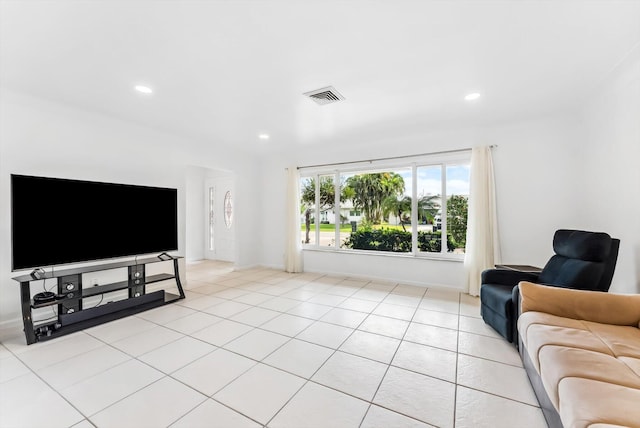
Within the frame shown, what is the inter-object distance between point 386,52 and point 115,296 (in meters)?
4.46

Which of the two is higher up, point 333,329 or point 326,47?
point 326,47

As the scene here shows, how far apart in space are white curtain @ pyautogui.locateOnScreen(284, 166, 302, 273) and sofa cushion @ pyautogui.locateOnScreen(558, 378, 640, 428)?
15.0ft

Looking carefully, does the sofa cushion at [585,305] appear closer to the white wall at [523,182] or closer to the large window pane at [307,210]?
the white wall at [523,182]

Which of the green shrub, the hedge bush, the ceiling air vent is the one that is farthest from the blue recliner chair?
the ceiling air vent

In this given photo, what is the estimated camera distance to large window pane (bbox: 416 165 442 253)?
4406 millimetres

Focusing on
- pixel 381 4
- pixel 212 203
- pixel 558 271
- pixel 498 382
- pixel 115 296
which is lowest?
pixel 498 382

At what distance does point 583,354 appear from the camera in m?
1.43

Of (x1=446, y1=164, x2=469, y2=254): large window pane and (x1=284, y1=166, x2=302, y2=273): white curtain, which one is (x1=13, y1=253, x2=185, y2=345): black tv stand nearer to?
(x1=284, y1=166, x2=302, y2=273): white curtain

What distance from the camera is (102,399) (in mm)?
1727

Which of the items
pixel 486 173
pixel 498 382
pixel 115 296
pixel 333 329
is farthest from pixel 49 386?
pixel 486 173

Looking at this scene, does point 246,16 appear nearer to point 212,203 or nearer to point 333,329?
point 333,329

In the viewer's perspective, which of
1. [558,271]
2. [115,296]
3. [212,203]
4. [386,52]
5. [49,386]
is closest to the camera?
[49,386]

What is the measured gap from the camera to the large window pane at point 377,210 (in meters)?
4.76

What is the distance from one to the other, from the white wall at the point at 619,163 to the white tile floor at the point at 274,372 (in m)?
1.48
